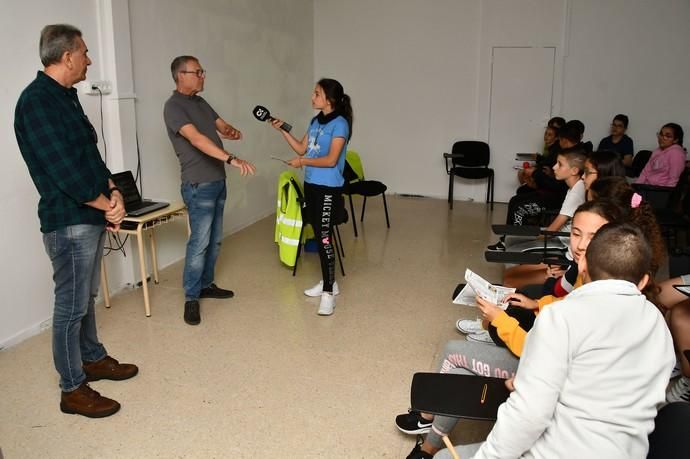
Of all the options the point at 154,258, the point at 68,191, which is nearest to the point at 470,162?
the point at 154,258

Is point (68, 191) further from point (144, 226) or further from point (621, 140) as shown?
point (621, 140)

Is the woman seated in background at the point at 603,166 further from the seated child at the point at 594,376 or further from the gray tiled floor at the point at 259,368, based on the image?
the seated child at the point at 594,376

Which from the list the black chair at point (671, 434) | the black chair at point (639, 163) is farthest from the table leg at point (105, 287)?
the black chair at point (639, 163)

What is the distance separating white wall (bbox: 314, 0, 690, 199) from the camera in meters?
6.71

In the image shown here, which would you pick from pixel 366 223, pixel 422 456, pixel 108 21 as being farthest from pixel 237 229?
pixel 422 456

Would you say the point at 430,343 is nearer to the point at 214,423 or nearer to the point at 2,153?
the point at 214,423

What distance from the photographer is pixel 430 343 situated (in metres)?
3.48

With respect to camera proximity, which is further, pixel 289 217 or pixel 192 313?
pixel 289 217

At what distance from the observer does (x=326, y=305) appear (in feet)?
12.7

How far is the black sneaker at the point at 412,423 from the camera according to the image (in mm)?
2406

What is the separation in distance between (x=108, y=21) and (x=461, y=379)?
11.1 feet

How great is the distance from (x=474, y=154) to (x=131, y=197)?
4.64 m

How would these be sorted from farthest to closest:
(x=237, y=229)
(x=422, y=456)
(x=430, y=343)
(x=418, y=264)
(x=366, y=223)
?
(x=366, y=223) → (x=237, y=229) → (x=418, y=264) → (x=430, y=343) → (x=422, y=456)

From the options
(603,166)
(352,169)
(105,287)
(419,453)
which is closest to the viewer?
(419,453)
